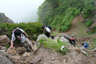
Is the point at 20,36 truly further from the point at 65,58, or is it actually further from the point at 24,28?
the point at 65,58

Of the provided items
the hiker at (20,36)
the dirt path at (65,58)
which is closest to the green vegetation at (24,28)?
the hiker at (20,36)

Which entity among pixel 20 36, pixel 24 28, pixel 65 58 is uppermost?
pixel 24 28

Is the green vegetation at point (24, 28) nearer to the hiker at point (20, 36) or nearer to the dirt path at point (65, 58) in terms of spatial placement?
the hiker at point (20, 36)

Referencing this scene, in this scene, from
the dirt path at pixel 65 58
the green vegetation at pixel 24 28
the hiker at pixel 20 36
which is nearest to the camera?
the dirt path at pixel 65 58

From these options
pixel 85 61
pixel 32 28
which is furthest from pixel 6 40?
pixel 85 61

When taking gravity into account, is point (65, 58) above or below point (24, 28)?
below

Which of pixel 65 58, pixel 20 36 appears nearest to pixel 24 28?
pixel 20 36

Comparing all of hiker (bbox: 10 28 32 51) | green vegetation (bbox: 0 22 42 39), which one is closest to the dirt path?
hiker (bbox: 10 28 32 51)

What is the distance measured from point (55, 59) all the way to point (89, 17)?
60.9 feet

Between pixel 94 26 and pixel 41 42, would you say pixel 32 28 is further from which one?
pixel 94 26

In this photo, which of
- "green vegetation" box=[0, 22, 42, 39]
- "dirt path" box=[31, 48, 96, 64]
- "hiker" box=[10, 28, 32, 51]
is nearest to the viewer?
"dirt path" box=[31, 48, 96, 64]

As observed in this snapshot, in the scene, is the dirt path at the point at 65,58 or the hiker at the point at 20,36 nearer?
the dirt path at the point at 65,58

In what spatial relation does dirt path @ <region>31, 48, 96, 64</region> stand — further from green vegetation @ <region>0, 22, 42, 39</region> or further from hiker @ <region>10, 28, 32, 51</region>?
green vegetation @ <region>0, 22, 42, 39</region>

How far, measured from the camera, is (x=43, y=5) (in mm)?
34125
